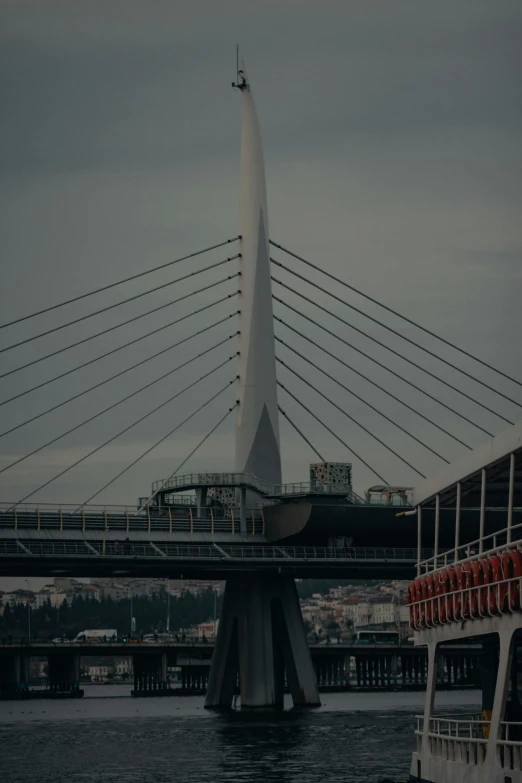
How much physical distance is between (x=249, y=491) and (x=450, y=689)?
80730 mm

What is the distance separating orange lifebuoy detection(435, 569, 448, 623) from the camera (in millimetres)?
42281

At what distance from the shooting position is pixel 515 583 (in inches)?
1430

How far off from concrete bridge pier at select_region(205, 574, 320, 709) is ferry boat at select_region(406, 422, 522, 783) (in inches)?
→ 2479

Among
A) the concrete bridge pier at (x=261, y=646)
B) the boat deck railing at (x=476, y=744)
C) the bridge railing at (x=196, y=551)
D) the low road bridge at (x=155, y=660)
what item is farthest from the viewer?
the low road bridge at (x=155, y=660)

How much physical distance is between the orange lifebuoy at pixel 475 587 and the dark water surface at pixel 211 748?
17.9 m

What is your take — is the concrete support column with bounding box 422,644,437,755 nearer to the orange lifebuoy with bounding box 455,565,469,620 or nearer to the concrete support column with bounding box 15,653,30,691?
the orange lifebuoy with bounding box 455,565,469,620

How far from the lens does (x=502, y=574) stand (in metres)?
37.1

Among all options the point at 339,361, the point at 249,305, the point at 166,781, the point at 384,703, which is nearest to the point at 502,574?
the point at 166,781

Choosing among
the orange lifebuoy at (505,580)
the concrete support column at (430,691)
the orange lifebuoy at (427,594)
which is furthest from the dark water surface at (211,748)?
the orange lifebuoy at (505,580)

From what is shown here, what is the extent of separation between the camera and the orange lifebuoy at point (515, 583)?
36094 millimetres

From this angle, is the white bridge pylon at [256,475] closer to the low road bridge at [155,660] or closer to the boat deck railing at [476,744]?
the low road bridge at [155,660]

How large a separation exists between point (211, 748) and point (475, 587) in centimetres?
4024

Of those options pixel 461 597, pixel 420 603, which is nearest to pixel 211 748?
pixel 420 603

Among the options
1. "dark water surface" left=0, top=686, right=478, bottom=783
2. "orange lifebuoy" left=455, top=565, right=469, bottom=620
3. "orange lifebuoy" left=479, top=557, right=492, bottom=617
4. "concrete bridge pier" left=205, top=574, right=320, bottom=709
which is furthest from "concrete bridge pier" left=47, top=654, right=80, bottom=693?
"orange lifebuoy" left=479, top=557, right=492, bottom=617
